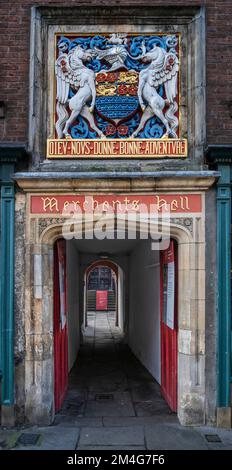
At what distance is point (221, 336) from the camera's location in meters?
5.91

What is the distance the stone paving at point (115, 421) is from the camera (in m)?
5.23

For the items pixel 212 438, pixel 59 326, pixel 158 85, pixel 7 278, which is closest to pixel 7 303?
pixel 7 278

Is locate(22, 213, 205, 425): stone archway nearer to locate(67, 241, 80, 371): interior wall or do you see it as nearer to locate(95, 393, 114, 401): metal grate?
locate(95, 393, 114, 401): metal grate

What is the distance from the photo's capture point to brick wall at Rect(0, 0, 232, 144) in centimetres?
612

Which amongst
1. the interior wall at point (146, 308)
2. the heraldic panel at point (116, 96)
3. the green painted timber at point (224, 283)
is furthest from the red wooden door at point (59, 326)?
the green painted timber at point (224, 283)

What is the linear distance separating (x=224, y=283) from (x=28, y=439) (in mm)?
3260

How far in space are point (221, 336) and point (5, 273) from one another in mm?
3113

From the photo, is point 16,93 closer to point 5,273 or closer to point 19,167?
point 19,167

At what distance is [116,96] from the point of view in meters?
6.33

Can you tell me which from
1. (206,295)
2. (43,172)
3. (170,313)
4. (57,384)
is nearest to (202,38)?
(43,172)

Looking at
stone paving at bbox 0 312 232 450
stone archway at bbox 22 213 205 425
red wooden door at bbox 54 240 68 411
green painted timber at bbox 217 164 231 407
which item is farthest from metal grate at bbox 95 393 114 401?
green painted timber at bbox 217 164 231 407

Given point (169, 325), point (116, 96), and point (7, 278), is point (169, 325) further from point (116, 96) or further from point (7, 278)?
point (116, 96)

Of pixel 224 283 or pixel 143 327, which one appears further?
pixel 143 327

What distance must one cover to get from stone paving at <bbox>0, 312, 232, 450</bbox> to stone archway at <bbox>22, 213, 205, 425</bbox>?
1.04 ft
